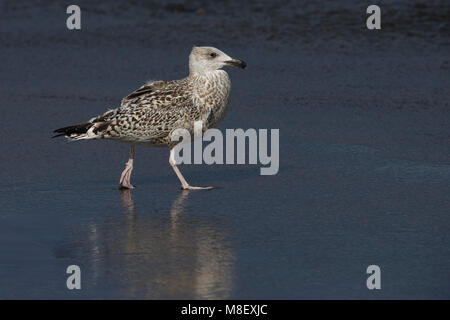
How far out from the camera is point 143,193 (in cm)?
808

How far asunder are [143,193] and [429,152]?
279cm

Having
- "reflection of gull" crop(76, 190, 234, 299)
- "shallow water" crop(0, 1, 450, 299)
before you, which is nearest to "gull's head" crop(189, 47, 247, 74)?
"shallow water" crop(0, 1, 450, 299)

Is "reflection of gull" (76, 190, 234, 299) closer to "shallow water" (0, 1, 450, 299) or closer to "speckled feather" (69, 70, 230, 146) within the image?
"shallow water" (0, 1, 450, 299)

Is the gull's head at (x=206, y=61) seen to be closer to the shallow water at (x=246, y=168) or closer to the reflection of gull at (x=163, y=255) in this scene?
the shallow water at (x=246, y=168)

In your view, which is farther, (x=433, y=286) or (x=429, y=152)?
(x=429, y=152)

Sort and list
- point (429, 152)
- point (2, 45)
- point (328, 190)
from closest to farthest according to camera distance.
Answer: point (328, 190), point (429, 152), point (2, 45)

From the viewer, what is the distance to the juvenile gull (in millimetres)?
8266

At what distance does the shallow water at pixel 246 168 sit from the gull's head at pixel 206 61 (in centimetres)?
96

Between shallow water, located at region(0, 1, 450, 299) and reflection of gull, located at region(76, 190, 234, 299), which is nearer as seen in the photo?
reflection of gull, located at region(76, 190, 234, 299)

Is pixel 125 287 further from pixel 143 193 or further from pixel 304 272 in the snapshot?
pixel 143 193

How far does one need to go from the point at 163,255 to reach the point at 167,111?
2287 millimetres

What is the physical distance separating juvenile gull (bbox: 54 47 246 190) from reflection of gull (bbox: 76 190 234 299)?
0.96 metres
